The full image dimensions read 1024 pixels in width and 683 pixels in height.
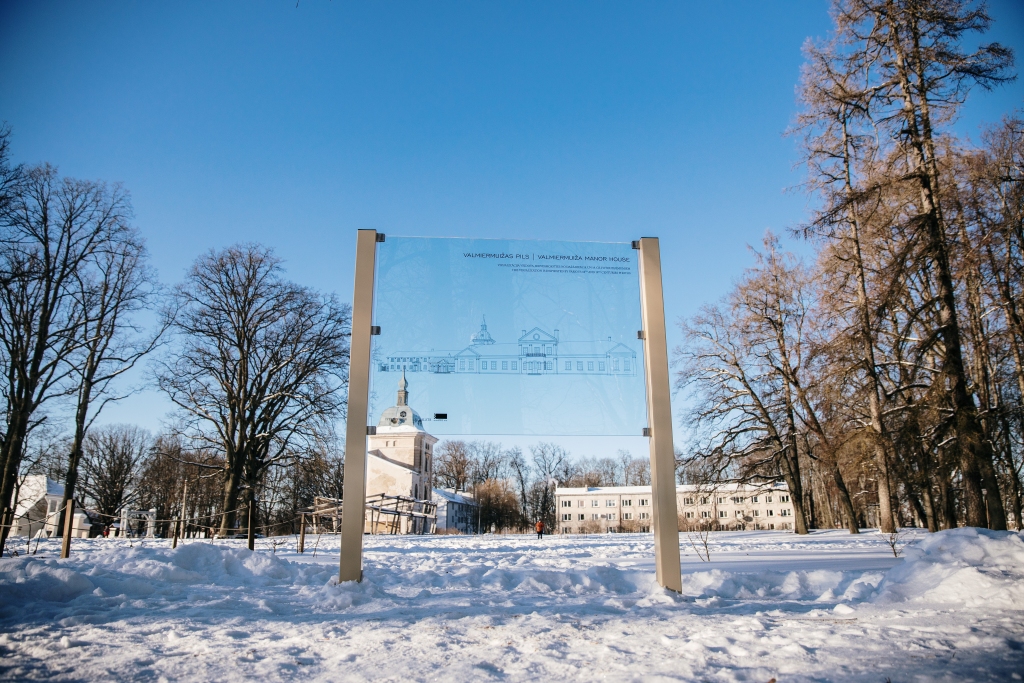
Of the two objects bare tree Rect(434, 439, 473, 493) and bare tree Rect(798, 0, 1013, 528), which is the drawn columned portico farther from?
bare tree Rect(434, 439, 473, 493)

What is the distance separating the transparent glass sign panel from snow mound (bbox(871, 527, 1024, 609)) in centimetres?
278

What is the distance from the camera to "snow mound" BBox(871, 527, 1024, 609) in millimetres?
5113

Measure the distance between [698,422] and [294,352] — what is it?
1550cm

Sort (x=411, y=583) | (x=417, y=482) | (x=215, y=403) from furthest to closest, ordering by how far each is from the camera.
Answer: (x=417, y=482) → (x=215, y=403) → (x=411, y=583)

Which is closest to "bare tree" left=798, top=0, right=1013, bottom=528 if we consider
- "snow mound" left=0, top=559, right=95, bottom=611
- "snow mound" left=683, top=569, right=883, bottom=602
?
"snow mound" left=683, top=569, right=883, bottom=602

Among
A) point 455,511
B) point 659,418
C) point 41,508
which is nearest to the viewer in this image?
point 659,418

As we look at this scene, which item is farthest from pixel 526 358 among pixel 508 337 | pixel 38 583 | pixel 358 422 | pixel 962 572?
pixel 38 583

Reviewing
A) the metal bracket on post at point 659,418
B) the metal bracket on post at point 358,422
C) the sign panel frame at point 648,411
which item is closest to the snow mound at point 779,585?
the metal bracket on post at point 659,418

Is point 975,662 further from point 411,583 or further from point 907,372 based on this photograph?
point 907,372

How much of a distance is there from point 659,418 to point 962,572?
9.63ft

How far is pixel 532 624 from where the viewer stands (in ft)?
15.5

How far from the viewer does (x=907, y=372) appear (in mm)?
16797

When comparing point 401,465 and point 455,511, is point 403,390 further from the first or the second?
point 455,511

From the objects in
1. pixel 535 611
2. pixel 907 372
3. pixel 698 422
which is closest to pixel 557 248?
pixel 535 611
